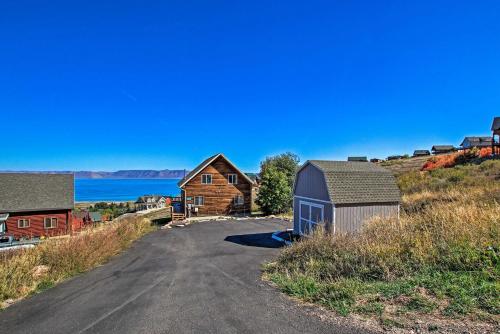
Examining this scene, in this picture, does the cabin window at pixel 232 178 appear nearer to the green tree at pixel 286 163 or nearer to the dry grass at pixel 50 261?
the green tree at pixel 286 163

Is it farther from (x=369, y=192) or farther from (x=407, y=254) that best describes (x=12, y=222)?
(x=407, y=254)

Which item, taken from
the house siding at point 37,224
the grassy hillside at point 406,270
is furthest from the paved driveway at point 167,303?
the house siding at point 37,224

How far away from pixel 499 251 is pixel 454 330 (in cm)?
341

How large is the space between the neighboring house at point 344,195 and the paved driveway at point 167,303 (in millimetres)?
5140

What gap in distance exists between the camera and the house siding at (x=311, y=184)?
56.4ft

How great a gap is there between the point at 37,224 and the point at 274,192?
25.1m

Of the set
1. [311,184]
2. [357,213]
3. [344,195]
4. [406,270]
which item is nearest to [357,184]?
[344,195]

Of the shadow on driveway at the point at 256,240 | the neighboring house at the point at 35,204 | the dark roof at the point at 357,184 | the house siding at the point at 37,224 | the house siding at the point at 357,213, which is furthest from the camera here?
the neighboring house at the point at 35,204

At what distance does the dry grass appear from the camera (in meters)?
8.98

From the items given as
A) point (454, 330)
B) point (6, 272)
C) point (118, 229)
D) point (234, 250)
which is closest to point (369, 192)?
point (234, 250)

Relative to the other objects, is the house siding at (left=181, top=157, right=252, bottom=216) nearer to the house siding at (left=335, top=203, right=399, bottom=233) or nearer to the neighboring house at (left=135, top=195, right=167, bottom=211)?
the house siding at (left=335, top=203, right=399, bottom=233)

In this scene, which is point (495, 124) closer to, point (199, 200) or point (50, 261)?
point (199, 200)

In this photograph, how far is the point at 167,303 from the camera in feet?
23.5

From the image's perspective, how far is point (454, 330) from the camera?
4418 mm
